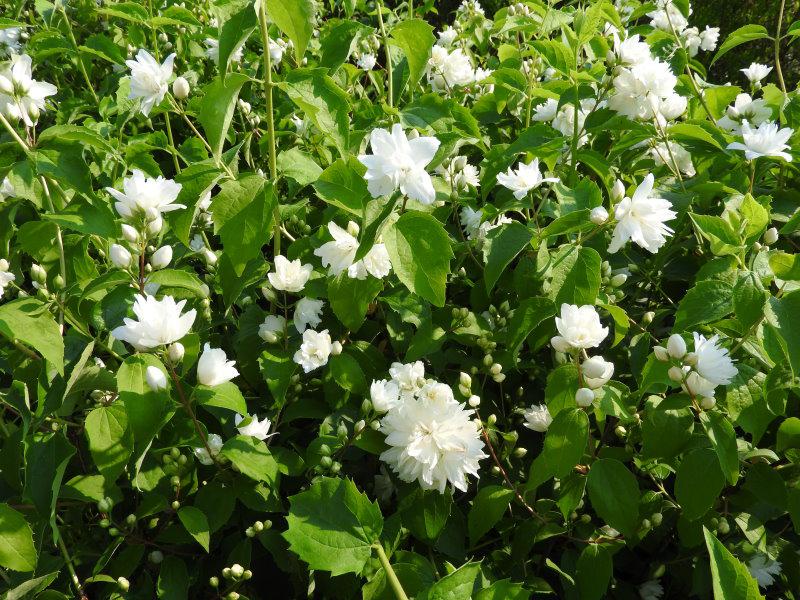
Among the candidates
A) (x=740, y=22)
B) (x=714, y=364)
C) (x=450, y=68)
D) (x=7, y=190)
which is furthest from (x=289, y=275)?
(x=740, y=22)

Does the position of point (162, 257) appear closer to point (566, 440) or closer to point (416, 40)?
point (416, 40)

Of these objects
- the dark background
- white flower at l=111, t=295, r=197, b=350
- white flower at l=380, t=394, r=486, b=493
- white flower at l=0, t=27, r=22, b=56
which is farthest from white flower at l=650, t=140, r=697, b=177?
the dark background

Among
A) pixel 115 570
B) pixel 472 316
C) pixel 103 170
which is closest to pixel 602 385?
pixel 472 316

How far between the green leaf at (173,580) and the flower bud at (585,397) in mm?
1013

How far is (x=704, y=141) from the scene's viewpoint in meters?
1.95

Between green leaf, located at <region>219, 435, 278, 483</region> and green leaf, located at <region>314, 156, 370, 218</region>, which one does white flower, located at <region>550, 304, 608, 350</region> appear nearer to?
green leaf, located at <region>314, 156, 370, 218</region>

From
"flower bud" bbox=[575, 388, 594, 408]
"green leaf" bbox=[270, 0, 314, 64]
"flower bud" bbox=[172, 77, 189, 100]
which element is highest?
"green leaf" bbox=[270, 0, 314, 64]

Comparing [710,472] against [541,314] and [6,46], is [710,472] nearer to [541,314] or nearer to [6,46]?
[541,314]

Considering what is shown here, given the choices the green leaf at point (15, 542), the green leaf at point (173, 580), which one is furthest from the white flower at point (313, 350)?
the green leaf at point (15, 542)

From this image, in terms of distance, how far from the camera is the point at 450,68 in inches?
96.7

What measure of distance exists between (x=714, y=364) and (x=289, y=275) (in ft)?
3.27

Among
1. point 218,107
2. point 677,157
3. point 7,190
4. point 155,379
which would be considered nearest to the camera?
point 155,379

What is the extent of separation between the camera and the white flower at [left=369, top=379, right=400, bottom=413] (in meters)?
1.62

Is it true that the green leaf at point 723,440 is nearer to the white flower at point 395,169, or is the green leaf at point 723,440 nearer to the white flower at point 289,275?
the white flower at point 395,169
